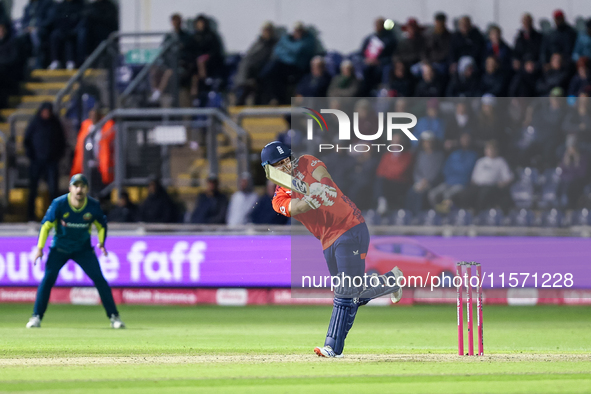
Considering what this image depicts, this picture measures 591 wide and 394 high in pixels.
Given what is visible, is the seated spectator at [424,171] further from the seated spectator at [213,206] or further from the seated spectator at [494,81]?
the seated spectator at [213,206]

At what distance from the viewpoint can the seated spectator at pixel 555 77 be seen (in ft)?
59.4

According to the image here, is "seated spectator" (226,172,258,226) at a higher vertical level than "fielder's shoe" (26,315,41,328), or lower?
higher

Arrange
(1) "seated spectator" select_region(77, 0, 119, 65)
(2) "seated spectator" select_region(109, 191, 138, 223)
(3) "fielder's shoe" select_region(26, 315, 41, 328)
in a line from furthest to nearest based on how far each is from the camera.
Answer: (1) "seated spectator" select_region(77, 0, 119, 65) < (2) "seated spectator" select_region(109, 191, 138, 223) < (3) "fielder's shoe" select_region(26, 315, 41, 328)

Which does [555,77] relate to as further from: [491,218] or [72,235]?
[72,235]

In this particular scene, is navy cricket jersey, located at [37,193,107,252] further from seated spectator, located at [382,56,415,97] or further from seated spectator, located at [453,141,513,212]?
seated spectator, located at [382,56,415,97]

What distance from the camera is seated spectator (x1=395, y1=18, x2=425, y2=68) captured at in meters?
19.6

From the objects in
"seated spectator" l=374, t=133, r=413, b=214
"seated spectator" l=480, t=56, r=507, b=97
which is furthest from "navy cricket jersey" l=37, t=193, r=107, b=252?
"seated spectator" l=480, t=56, r=507, b=97

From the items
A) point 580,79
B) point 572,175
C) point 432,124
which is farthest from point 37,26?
point 572,175

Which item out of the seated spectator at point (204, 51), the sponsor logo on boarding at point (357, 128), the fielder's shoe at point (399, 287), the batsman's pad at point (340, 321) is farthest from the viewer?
the seated spectator at point (204, 51)

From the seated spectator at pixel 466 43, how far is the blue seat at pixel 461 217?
12.8ft

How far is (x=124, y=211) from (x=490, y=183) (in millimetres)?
6745

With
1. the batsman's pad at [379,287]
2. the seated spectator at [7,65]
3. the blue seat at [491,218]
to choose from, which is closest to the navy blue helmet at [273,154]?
the batsman's pad at [379,287]

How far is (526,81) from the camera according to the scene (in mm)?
18188

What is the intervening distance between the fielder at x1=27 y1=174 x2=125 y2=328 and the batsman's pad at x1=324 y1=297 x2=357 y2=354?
4.65 metres
